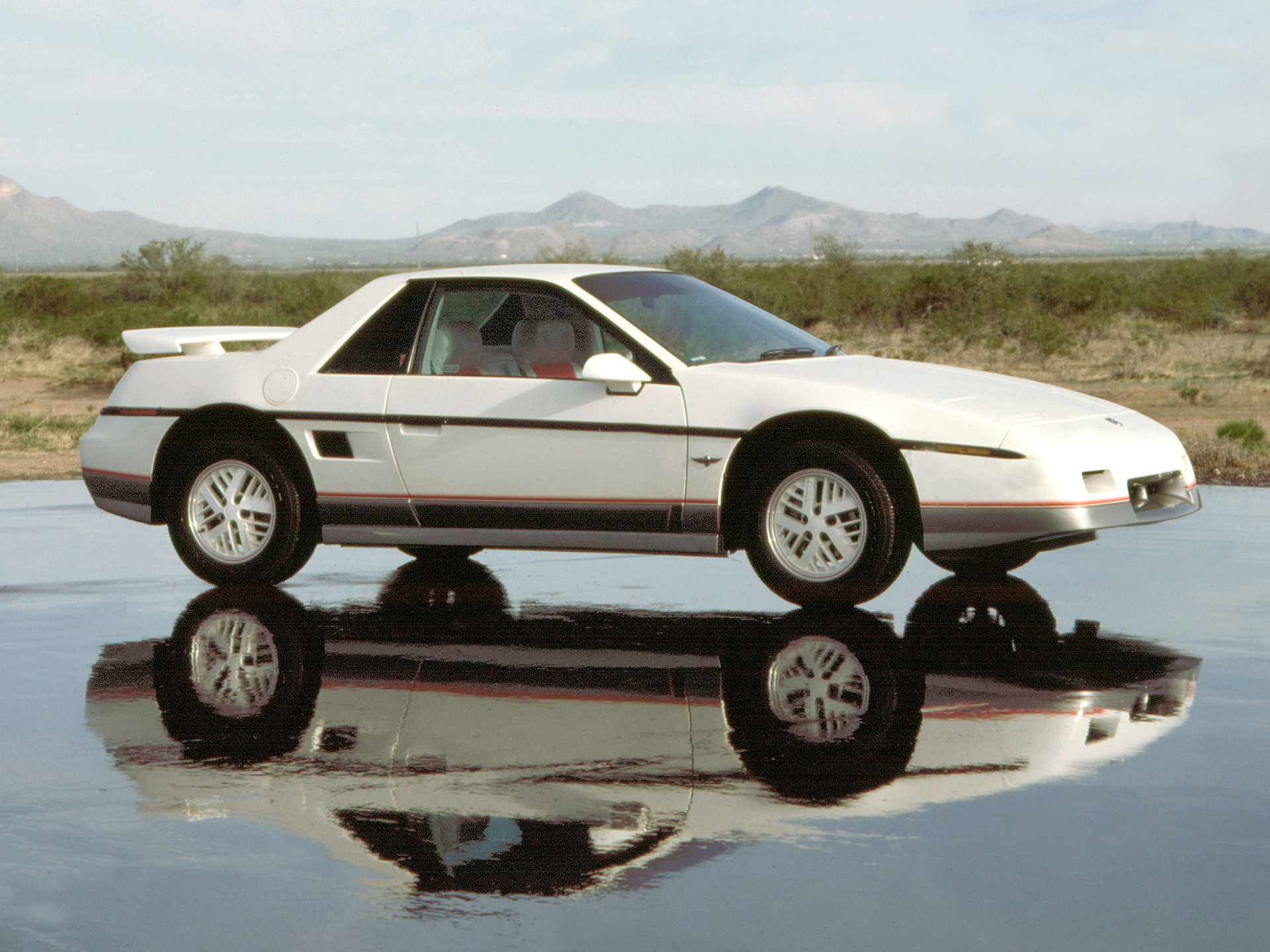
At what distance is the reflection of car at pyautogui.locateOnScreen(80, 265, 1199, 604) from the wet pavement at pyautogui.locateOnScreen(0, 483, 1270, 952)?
38cm

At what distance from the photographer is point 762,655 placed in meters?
6.97

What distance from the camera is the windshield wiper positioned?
27.7 ft

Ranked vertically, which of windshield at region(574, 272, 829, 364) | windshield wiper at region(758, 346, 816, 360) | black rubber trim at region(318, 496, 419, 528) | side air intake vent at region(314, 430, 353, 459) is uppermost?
windshield at region(574, 272, 829, 364)

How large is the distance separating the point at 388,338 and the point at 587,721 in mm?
3290

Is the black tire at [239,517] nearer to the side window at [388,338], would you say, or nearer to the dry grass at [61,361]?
the side window at [388,338]

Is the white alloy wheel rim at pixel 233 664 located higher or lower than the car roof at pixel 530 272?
lower

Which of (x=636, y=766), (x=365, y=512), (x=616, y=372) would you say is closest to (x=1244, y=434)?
(x=616, y=372)

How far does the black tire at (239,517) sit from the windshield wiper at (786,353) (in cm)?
245

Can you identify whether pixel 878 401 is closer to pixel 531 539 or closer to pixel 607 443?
pixel 607 443

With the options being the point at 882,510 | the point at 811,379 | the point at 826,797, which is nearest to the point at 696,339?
the point at 811,379

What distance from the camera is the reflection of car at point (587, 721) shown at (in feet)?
15.1

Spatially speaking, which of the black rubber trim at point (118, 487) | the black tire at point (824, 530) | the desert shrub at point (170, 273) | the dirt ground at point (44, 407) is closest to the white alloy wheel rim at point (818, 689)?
the black tire at point (824, 530)

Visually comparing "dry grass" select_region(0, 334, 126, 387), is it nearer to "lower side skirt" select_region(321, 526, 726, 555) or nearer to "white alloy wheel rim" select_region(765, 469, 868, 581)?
"lower side skirt" select_region(321, 526, 726, 555)

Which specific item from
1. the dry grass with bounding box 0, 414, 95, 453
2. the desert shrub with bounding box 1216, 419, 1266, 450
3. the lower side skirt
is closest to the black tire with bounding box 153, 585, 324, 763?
the lower side skirt
